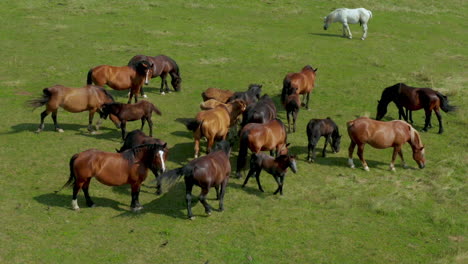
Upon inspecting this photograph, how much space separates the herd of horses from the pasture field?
57cm

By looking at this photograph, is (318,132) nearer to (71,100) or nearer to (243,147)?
(243,147)

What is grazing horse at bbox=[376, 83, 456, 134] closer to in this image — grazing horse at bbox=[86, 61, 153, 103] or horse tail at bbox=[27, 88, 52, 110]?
grazing horse at bbox=[86, 61, 153, 103]

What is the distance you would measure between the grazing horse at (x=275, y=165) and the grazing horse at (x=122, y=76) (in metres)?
7.13

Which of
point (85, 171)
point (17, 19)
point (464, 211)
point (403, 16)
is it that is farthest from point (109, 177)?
point (403, 16)

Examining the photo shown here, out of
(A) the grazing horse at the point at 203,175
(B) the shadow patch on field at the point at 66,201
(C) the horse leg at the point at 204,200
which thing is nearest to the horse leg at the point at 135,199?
(B) the shadow patch on field at the point at 66,201

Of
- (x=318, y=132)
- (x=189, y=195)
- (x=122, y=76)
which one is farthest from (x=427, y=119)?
(x=122, y=76)

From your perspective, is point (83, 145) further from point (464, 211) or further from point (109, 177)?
point (464, 211)

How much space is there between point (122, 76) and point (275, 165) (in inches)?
312

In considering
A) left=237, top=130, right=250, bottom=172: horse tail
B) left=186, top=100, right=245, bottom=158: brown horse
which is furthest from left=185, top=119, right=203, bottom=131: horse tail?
left=237, top=130, right=250, bottom=172: horse tail

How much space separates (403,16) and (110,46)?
21.4 meters

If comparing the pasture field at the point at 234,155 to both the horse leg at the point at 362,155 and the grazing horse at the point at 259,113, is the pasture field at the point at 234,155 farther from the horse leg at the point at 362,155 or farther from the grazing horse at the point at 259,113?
the grazing horse at the point at 259,113

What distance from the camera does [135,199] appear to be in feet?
36.3

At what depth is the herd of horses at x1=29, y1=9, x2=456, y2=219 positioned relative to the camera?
10.8 metres

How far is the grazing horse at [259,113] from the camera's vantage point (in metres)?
14.6
